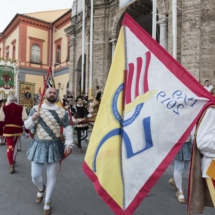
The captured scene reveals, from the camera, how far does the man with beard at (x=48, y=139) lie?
3.51 metres

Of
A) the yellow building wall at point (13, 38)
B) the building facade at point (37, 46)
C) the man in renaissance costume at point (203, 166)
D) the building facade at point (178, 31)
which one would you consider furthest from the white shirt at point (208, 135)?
the yellow building wall at point (13, 38)

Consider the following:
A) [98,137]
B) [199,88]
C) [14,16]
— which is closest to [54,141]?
[98,137]

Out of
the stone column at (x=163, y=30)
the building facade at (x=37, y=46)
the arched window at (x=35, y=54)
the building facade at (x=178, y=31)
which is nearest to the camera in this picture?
the building facade at (x=178, y=31)

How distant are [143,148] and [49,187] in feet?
6.05

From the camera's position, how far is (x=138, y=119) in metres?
2.37

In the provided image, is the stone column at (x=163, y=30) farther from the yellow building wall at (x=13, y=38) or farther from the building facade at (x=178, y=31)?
the yellow building wall at (x=13, y=38)

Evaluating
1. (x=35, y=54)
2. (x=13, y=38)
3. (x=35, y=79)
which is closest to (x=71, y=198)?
(x=35, y=79)

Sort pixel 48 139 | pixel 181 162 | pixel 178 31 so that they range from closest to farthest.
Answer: pixel 48 139 → pixel 181 162 → pixel 178 31

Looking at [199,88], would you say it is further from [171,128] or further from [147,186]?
[147,186]

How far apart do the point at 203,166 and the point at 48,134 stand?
2.17 meters

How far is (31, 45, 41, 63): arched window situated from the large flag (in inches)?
1233

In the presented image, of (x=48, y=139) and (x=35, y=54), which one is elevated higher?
(x=35, y=54)

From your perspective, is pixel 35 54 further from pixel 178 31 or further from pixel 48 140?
pixel 48 140

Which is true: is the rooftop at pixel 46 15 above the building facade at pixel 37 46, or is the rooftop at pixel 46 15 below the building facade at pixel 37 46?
above
